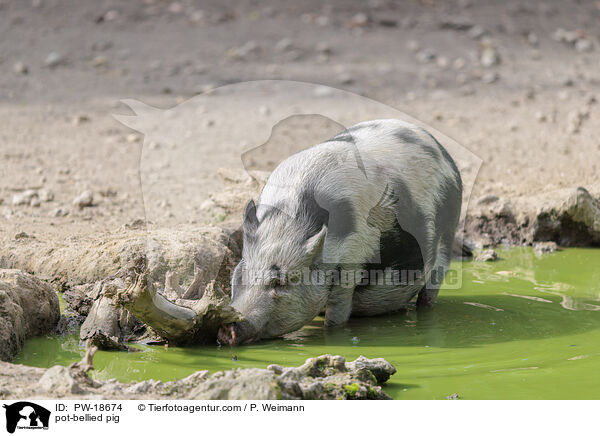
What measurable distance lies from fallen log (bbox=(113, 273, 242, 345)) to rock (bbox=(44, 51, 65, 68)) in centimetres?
1006

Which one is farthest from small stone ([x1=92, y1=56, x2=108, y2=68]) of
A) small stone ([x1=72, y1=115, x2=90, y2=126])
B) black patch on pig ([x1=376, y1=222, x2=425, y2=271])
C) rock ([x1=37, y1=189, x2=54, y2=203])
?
black patch on pig ([x1=376, y1=222, x2=425, y2=271])

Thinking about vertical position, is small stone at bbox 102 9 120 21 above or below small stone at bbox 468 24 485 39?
above

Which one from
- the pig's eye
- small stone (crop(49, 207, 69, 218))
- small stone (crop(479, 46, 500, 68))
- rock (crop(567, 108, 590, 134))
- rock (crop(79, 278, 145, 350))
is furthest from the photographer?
small stone (crop(479, 46, 500, 68))

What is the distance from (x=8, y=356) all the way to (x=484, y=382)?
2.63 m

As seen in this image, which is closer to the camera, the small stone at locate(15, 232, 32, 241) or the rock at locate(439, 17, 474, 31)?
the small stone at locate(15, 232, 32, 241)

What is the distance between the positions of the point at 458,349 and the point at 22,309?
2668mm

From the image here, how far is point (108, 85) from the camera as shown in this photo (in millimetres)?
13484

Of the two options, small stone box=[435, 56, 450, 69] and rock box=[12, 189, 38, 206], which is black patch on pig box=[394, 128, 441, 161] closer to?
rock box=[12, 189, 38, 206]

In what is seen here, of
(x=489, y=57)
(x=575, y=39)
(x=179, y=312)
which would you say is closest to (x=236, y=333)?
(x=179, y=312)

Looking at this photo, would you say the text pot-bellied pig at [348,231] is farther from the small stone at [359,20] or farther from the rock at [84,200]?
the small stone at [359,20]

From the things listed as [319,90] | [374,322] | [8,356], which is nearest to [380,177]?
[374,322]

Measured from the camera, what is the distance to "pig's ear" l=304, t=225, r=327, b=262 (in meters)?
5.20

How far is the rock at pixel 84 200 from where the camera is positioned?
8539 millimetres

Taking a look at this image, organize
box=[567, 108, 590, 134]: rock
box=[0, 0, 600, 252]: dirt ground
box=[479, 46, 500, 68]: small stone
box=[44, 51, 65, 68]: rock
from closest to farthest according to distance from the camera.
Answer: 1. box=[0, 0, 600, 252]: dirt ground
2. box=[567, 108, 590, 134]: rock
3. box=[44, 51, 65, 68]: rock
4. box=[479, 46, 500, 68]: small stone
